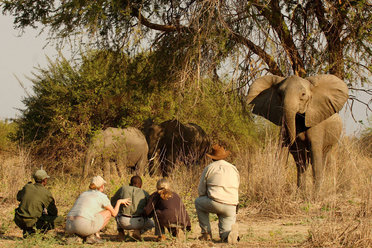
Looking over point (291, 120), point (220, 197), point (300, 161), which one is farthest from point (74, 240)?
point (300, 161)

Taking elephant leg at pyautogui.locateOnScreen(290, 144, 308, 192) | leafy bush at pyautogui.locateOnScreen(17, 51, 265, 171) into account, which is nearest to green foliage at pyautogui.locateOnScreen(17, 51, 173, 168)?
leafy bush at pyautogui.locateOnScreen(17, 51, 265, 171)

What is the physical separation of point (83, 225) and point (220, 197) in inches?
75.3

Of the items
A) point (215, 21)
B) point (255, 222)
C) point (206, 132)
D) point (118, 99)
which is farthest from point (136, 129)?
point (255, 222)

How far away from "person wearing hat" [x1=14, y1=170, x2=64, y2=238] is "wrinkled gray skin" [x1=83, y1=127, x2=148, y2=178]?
5.53m

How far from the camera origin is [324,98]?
1212 cm

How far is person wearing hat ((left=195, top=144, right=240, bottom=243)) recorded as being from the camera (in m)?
7.61

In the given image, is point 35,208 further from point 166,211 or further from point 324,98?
point 324,98

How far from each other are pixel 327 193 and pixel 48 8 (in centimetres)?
973

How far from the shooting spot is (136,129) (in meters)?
17.7

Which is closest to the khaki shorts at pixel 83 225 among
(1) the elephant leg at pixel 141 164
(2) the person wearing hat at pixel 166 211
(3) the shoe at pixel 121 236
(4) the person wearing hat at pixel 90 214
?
(4) the person wearing hat at pixel 90 214

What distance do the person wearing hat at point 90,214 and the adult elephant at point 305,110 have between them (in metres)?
4.99

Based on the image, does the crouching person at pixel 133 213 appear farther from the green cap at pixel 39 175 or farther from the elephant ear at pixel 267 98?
the elephant ear at pixel 267 98

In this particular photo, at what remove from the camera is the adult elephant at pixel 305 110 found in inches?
459

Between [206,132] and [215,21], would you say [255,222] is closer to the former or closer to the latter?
[215,21]
